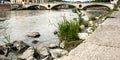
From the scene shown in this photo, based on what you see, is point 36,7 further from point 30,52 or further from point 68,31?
point 30,52

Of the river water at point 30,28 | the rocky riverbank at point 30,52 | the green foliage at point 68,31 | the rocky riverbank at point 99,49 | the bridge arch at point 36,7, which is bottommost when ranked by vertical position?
the bridge arch at point 36,7

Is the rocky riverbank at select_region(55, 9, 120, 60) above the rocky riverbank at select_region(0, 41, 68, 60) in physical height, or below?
above

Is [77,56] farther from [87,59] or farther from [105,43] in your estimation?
[105,43]

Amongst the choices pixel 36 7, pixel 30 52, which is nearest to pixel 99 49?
pixel 30 52

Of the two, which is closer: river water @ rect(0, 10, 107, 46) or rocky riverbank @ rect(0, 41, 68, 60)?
rocky riverbank @ rect(0, 41, 68, 60)

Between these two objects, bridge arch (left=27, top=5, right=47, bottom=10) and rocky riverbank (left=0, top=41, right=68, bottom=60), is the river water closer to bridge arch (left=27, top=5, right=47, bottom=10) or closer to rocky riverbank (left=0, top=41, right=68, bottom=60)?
rocky riverbank (left=0, top=41, right=68, bottom=60)

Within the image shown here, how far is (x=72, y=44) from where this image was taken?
25.7ft

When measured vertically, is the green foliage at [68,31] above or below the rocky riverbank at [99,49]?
below

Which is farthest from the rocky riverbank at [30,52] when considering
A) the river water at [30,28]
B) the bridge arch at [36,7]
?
the bridge arch at [36,7]

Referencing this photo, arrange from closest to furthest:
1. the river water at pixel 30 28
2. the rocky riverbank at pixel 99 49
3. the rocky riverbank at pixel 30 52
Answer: the rocky riverbank at pixel 99 49 → the rocky riverbank at pixel 30 52 → the river water at pixel 30 28

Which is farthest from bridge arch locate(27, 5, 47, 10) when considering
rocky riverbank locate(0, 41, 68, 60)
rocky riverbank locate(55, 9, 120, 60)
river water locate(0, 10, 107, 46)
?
rocky riverbank locate(55, 9, 120, 60)

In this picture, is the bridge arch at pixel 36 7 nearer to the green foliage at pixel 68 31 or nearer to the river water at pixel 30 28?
the river water at pixel 30 28

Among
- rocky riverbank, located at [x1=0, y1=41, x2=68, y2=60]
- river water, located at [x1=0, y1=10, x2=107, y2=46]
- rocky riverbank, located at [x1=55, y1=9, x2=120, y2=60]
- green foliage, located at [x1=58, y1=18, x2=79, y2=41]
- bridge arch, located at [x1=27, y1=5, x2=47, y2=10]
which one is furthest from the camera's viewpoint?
bridge arch, located at [x1=27, y1=5, x2=47, y2=10]

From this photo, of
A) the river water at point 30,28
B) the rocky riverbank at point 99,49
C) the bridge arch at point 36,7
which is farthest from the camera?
the bridge arch at point 36,7
